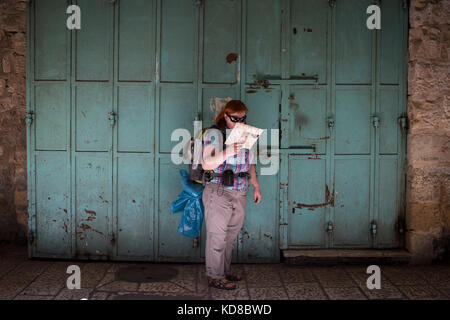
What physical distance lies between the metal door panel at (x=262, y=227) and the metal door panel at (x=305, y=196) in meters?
0.17

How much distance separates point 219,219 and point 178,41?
6.45 feet

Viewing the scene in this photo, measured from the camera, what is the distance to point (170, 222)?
4.11m

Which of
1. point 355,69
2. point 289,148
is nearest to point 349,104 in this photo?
point 355,69

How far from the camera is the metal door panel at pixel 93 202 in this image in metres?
4.11

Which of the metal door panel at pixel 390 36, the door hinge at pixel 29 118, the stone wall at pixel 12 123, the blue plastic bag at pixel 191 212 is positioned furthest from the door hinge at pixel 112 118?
the metal door panel at pixel 390 36

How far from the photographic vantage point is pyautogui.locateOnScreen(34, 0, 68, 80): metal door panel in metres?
4.07

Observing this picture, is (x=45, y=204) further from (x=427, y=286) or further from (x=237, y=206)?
(x=427, y=286)

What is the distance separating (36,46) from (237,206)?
9.09 ft

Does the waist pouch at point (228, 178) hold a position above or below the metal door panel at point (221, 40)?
below

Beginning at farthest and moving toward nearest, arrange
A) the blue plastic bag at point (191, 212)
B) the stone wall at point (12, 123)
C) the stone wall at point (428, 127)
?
the stone wall at point (12, 123) → the stone wall at point (428, 127) → the blue plastic bag at point (191, 212)

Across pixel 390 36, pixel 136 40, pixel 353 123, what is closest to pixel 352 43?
pixel 390 36

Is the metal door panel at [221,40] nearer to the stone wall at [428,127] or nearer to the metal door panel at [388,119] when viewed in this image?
the metal door panel at [388,119]

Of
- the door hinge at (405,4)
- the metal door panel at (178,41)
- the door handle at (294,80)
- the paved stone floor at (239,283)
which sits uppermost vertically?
the door hinge at (405,4)

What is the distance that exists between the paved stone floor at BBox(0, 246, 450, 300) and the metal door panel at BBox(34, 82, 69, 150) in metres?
1.30
